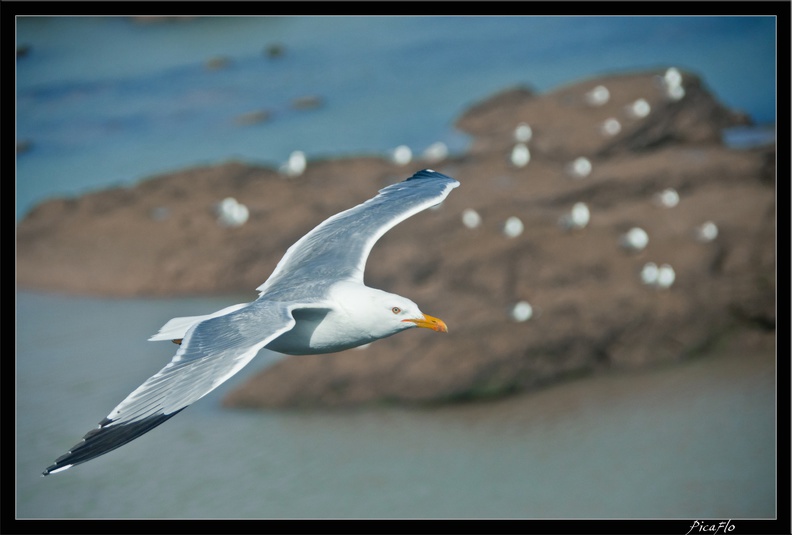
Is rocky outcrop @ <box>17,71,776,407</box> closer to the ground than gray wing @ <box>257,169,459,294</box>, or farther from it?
farther from it

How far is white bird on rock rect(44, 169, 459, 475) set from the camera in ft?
11.6

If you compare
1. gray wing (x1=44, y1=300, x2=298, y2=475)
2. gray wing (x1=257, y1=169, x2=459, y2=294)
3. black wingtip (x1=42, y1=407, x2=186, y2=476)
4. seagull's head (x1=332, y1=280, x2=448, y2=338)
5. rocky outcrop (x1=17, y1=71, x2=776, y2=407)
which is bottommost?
black wingtip (x1=42, y1=407, x2=186, y2=476)

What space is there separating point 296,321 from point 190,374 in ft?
2.37

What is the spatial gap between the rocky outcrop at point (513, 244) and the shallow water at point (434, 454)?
26 centimetres

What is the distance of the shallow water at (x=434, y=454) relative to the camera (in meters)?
9.88

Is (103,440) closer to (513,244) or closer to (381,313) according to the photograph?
(381,313)

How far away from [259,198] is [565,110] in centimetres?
398

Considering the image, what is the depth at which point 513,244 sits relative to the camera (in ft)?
35.5

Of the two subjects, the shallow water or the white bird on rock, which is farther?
the shallow water

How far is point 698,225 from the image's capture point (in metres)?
11.2

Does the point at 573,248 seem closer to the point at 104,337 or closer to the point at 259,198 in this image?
the point at 259,198

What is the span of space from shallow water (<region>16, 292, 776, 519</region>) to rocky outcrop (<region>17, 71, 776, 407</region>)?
0.26m

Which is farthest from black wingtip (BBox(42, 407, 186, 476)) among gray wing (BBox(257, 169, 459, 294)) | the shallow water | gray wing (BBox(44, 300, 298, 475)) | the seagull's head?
the shallow water

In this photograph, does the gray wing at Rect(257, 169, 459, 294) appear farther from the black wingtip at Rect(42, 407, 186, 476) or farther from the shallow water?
the shallow water
